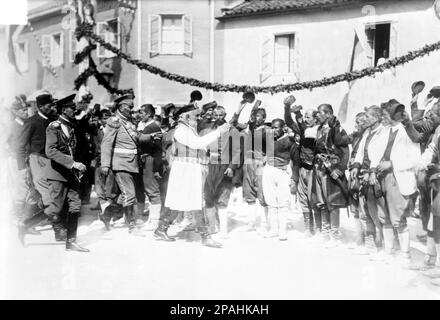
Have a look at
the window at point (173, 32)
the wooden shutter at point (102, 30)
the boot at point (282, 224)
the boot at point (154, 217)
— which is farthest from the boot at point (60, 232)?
the wooden shutter at point (102, 30)

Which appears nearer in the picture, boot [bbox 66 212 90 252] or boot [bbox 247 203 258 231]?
boot [bbox 66 212 90 252]

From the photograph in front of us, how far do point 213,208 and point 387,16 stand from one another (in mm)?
8785

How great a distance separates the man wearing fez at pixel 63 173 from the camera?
6461mm

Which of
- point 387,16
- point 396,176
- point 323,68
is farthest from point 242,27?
point 396,176

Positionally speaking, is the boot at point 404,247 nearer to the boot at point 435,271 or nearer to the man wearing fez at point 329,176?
the boot at point 435,271

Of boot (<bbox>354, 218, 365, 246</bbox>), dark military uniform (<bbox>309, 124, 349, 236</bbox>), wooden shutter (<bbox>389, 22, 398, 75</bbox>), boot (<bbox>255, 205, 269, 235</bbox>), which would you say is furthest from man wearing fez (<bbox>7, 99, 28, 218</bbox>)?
wooden shutter (<bbox>389, 22, 398, 75</bbox>)

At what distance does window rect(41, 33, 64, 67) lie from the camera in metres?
19.6

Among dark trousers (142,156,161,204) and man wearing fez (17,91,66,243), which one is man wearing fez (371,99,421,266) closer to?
dark trousers (142,156,161,204)

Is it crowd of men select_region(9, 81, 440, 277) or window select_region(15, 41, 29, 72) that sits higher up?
window select_region(15, 41, 29, 72)

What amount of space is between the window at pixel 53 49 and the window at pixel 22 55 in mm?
975

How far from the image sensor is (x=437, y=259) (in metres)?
6.09

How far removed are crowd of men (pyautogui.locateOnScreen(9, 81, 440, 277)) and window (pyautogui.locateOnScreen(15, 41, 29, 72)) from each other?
1233cm

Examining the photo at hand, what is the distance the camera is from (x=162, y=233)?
7406 millimetres
